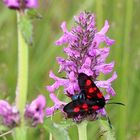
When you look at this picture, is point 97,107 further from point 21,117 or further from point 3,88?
point 3,88

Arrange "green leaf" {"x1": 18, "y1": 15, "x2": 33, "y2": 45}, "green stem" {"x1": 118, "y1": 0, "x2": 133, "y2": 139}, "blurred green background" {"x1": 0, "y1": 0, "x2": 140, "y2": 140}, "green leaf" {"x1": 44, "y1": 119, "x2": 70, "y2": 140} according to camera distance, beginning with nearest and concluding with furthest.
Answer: "green leaf" {"x1": 18, "y1": 15, "x2": 33, "y2": 45} < "green leaf" {"x1": 44, "y1": 119, "x2": 70, "y2": 140} < "green stem" {"x1": 118, "y1": 0, "x2": 133, "y2": 139} < "blurred green background" {"x1": 0, "y1": 0, "x2": 140, "y2": 140}

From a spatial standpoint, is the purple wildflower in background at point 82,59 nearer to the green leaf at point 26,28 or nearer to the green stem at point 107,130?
the green stem at point 107,130

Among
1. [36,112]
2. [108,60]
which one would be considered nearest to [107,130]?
[36,112]

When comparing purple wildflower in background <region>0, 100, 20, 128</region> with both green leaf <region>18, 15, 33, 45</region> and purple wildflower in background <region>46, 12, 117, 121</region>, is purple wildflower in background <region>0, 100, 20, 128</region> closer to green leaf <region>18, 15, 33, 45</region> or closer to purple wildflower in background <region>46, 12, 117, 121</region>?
green leaf <region>18, 15, 33, 45</region>

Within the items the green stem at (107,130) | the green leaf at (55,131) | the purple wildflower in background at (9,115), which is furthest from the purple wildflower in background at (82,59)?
the purple wildflower in background at (9,115)

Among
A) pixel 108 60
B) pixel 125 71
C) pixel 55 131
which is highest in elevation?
pixel 108 60

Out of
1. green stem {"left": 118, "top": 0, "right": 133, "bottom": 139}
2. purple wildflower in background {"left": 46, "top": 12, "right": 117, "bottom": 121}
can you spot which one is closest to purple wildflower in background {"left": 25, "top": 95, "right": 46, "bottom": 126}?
purple wildflower in background {"left": 46, "top": 12, "right": 117, "bottom": 121}

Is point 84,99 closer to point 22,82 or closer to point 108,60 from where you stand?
point 22,82
